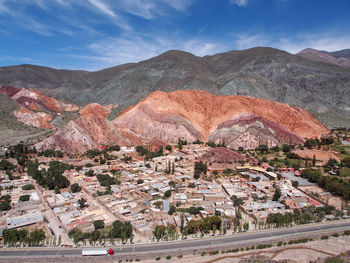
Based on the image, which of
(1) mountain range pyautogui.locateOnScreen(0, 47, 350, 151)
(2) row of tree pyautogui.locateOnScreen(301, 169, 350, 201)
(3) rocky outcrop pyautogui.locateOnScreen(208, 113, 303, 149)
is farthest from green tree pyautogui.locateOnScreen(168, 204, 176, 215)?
(1) mountain range pyautogui.locateOnScreen(0, 47, 350, 151)

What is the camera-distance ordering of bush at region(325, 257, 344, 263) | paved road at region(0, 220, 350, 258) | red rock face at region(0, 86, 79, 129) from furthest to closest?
1. red rock face at region(0, 86, 79, 129)
2. paved road at region(0, 220, 350, 258)
3. bush at region(325, 257, 344, 263)

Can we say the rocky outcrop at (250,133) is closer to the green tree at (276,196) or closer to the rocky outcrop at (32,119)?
the green tree at (276,196)

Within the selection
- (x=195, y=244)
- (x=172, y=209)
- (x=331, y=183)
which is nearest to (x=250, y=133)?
(x=331, y=183)

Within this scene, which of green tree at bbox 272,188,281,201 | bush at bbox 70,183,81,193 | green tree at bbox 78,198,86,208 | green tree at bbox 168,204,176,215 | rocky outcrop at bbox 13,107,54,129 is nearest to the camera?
green tree at bbox 168,204,176,215

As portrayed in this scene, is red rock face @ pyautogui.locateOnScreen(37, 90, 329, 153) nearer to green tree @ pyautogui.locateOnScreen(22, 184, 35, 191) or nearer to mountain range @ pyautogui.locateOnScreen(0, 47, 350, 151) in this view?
mountain range @ pyautogui.locateOnScreen(0, 47, 350, 151)

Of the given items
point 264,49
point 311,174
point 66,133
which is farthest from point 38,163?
point 264,49

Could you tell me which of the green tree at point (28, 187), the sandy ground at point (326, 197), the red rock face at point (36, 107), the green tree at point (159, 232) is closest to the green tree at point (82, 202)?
the green tree at point (28, 187)
